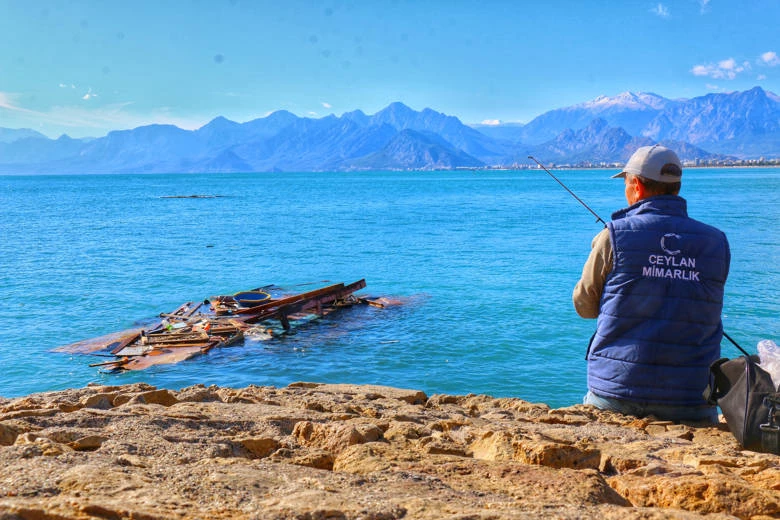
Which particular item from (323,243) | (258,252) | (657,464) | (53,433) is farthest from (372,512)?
(323,243)

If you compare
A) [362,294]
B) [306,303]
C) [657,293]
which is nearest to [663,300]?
[657,293]

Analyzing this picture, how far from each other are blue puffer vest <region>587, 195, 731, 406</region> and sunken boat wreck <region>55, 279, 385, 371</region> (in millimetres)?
12097

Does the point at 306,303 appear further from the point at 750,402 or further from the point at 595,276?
the point at 750,402

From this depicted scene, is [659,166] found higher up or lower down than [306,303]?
higher up

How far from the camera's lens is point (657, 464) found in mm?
4059

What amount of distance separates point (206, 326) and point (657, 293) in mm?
14413

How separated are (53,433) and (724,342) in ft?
48.3

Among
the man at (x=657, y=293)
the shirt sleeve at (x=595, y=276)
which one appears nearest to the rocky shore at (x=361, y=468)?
the man at (x=657, y=293)

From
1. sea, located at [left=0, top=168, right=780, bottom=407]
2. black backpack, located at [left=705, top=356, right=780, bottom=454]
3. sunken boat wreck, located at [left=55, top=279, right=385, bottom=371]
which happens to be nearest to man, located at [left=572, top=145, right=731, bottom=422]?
black backpack, located at [left=705, top=356, right=780, bottom=454]

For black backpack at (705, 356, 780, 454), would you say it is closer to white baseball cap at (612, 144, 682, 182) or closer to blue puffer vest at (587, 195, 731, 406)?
blue puffer vest at (587, 195, 731, 406)

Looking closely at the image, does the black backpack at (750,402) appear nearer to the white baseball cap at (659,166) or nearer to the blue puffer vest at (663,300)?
the blue puffer vest at (663,300)

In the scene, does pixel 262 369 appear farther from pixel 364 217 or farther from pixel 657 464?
pixel 364 217

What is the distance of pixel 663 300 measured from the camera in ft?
16.4

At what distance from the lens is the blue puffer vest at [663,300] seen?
16.2ft
